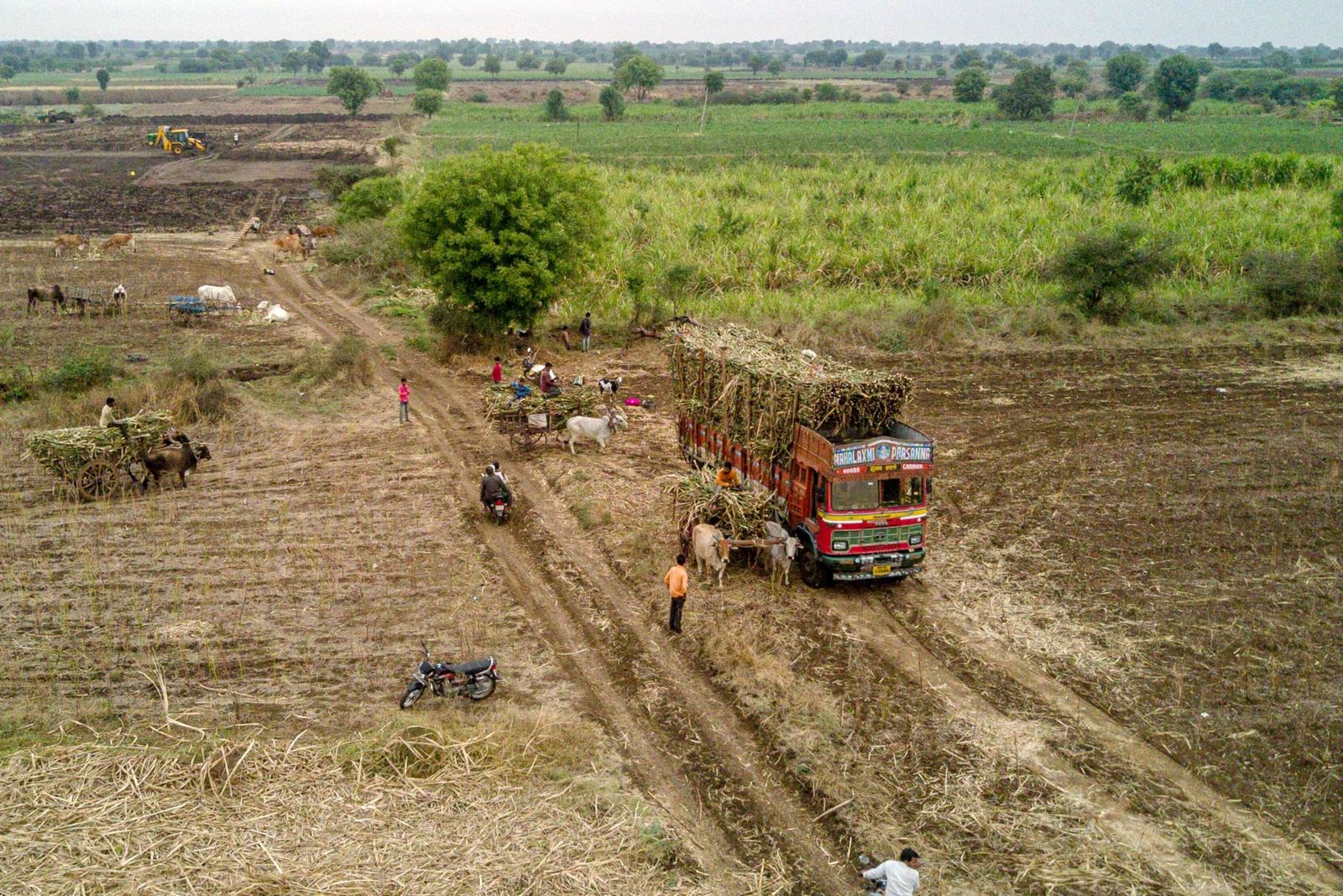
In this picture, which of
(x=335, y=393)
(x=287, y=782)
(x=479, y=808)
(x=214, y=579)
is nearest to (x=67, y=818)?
(x=287, y=782)

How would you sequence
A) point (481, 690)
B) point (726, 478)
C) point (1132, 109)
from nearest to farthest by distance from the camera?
point (481, 690) < point (726, 478) < point (1132, 109)

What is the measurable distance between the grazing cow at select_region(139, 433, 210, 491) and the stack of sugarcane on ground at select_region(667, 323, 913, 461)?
8.67 m

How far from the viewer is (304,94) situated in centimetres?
13262

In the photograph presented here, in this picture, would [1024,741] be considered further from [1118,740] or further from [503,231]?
[503,231]

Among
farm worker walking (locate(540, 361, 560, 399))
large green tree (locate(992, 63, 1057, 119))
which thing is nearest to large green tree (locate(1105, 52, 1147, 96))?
large green tree (locate(992, 63, 1057, 119))

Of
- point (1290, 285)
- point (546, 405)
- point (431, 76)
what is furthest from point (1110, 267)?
point (431, 76)

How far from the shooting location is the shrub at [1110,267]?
2758 centimetres

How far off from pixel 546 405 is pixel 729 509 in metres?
6.64

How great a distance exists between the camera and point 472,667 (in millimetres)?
11633

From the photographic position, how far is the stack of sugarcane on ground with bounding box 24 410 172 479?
16875mm

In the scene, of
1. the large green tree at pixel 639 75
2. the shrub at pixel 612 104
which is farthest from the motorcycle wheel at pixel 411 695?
the large green tree at pixel 639 75

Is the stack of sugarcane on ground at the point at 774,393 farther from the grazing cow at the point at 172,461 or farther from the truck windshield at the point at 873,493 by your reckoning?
the grazing cow at the point at 172,461

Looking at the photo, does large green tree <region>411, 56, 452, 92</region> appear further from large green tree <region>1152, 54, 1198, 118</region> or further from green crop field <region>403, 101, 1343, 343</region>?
large green tree <region>1152, 54, 1198, 118</region>

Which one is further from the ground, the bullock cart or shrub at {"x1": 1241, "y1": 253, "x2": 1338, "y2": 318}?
shrub at {"x1": 1241, "y1": 253, "x2": 1338, "y2": 318}
